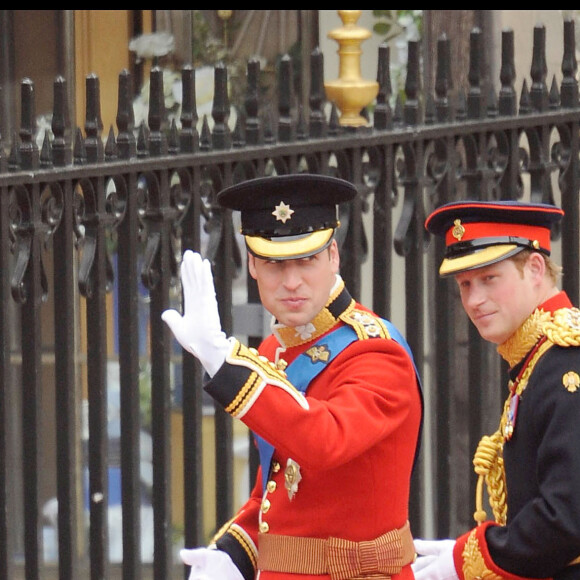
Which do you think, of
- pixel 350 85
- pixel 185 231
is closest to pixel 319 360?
pixel 185 231

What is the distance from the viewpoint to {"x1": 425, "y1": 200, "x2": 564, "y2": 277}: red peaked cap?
3.55 metres

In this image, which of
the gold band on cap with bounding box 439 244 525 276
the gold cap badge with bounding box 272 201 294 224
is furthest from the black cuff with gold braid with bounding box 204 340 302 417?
the gold band on cap with bounding box 439 244 525 276

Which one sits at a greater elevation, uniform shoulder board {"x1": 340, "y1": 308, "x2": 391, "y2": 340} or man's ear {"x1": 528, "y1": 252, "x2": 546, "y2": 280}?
man's ear {"x1": 528, "y1": 252, "x2": 546, "y2": 280}

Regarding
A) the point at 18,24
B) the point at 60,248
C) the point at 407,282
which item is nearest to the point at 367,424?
the point at 60,248

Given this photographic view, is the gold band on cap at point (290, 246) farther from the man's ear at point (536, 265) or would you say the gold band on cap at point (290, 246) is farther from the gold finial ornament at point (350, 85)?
the gold finial ornament at point (350, 85)

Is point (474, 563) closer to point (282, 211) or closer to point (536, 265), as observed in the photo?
point (536, 265)

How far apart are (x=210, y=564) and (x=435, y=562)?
0.52 meters

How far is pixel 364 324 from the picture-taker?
11.8ft

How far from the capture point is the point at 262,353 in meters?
3.75

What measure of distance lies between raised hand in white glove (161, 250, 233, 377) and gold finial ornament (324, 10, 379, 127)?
1853mm

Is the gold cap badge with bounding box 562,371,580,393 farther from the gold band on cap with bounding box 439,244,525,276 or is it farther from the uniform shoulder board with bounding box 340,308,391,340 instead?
the uniform shoulder board with bounding box 340,308,391,340

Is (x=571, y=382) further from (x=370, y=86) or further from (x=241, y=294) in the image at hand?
(x=241, y=294)

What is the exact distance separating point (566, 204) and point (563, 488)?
210cm

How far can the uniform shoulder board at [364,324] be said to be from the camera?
3564mm
